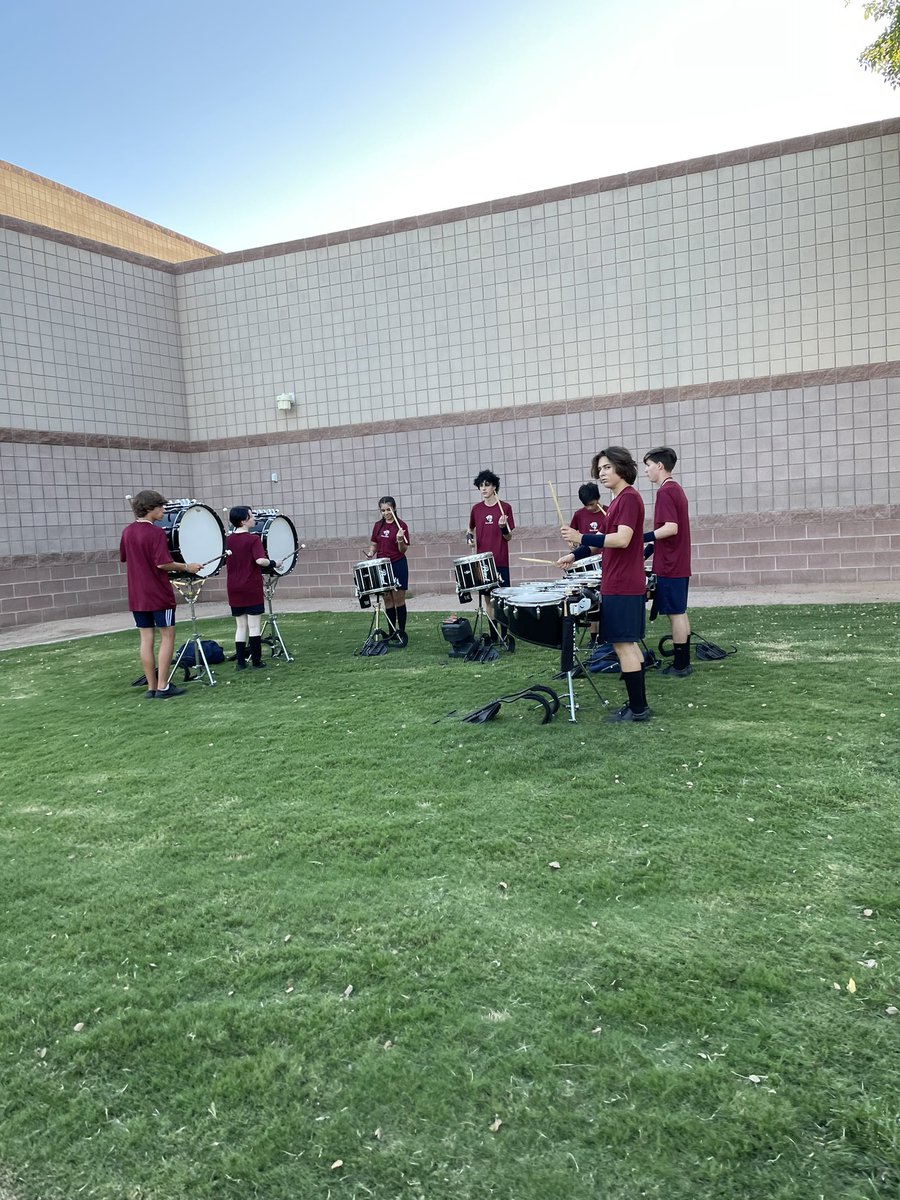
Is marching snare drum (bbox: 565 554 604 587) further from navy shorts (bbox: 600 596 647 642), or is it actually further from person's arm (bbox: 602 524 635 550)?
person's arm (bbox: 602 524 635 550)

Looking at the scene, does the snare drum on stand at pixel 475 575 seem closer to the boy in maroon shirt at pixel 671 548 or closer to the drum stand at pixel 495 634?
the drum stand at pixel 495 634

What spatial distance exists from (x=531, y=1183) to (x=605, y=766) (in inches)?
107

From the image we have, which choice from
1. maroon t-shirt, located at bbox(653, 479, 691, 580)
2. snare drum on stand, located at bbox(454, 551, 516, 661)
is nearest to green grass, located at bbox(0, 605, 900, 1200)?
maroon t-shirt, located at bbox(653, 479, 691, 580)

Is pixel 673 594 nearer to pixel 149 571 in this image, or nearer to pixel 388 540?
pixel 388 540

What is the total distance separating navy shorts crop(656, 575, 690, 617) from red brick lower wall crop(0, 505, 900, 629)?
4.10 meters

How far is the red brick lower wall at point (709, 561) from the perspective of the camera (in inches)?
444

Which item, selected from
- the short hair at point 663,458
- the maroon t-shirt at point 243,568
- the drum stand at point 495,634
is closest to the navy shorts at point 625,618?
the short hair at point 663,458

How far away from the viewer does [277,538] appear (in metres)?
8.65

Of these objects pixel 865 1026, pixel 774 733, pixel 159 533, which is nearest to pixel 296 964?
pixel 865 1026

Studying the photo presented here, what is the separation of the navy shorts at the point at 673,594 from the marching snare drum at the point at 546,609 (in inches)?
36.4

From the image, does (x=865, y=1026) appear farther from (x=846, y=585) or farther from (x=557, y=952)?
(x=846, y=585)

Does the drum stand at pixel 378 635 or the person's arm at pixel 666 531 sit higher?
the person's arm at pixel 666 531

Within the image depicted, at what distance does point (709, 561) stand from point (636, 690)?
739 cm

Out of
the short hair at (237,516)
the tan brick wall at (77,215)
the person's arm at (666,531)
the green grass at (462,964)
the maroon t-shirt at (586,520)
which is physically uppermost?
the tan brick wall at (77,215)
